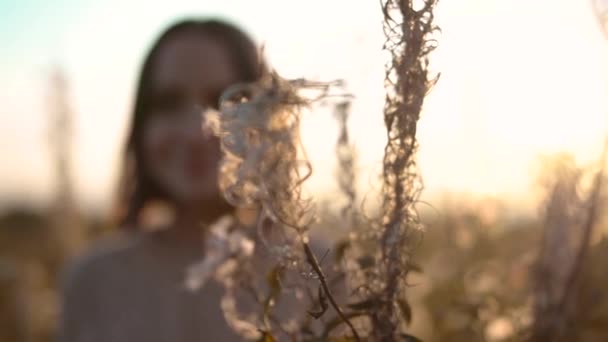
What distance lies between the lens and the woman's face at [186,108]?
209 centimetres

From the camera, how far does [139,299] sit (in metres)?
2.34

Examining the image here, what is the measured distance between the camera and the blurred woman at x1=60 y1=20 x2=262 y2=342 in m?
2.14

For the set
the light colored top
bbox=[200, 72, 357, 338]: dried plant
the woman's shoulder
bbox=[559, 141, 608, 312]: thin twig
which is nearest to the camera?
bbox=[200, 72, 357, 338]: dried plant

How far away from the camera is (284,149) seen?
0.55 meters

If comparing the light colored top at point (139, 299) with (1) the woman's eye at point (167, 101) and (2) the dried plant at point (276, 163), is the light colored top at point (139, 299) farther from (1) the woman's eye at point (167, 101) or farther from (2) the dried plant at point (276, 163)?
(2) the dried plant at point (276, 163)

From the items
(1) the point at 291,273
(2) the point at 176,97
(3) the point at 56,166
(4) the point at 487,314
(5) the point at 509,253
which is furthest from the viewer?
(3) the point at 56,166

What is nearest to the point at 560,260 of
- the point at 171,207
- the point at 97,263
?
the point at 171,207

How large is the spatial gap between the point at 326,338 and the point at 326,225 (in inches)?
12.8

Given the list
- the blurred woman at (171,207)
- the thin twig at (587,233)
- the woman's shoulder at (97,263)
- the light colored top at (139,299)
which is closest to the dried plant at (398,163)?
the thin twig at (587,233)

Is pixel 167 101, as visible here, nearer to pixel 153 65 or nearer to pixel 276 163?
pixel 153 65

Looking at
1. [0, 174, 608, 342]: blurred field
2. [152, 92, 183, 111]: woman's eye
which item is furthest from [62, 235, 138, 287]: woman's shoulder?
[0, 174, 608, 342]: blurred field

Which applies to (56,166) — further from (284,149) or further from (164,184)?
(284,149)

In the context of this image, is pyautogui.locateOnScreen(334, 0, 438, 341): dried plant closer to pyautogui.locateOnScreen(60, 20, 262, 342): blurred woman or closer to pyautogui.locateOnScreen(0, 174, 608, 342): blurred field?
pyautogui.locateOnScreen(0, 174, 608, 342): blurred field

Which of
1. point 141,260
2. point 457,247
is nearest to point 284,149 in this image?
point 457,247
